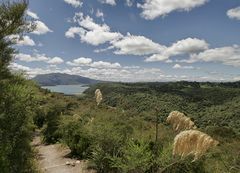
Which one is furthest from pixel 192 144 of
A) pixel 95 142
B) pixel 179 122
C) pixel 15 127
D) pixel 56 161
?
pixel 56 161

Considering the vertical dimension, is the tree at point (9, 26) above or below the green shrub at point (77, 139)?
above

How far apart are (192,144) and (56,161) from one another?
9.63 meters

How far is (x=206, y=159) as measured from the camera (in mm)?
10289

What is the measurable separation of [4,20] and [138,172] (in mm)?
10812

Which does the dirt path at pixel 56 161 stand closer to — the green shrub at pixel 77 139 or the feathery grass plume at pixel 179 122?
the green shrub at pixel 77 139

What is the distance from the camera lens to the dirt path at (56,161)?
50.3 ft

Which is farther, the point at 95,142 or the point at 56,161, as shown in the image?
the point at 56,161

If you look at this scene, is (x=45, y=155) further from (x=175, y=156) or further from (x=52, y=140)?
(x=175, y=156)

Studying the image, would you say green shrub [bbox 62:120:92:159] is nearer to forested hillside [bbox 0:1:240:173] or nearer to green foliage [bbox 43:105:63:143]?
forested hillside [bbox 0:1:240:173]

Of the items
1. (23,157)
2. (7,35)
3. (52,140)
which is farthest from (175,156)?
(52,140)

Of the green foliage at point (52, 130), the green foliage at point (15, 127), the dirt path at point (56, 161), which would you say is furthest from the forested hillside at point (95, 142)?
the green foliage at point (52, 130)

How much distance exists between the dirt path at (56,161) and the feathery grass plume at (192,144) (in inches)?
220

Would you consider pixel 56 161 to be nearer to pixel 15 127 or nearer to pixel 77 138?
→ pixel 77 138

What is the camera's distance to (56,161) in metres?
17.5
